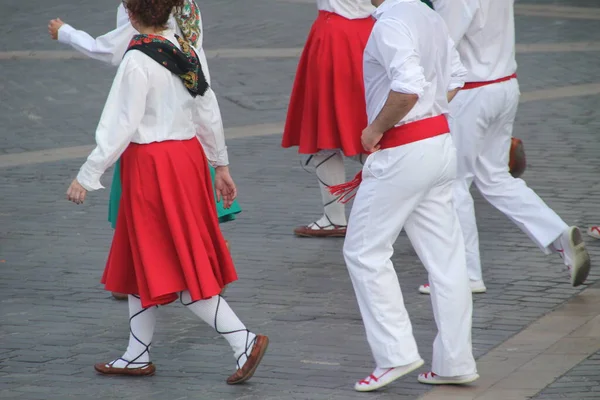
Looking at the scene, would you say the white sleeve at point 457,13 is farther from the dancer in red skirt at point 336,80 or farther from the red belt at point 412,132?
the dancer in red skirt at point 336,80

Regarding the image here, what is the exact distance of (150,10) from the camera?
5.11 meters

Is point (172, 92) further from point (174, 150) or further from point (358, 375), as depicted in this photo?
point (358, 375)

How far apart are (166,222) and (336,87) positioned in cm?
272

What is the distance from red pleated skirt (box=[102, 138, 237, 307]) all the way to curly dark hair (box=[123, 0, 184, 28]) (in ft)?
1.72

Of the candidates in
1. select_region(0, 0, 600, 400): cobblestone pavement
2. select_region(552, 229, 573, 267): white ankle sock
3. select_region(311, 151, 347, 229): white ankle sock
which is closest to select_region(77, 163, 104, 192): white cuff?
select_region(0, 0, 600, 400): cobblestone pavement

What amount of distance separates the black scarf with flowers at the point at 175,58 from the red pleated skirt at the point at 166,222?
0.26 metres

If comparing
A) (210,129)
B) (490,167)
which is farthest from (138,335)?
(490,167)

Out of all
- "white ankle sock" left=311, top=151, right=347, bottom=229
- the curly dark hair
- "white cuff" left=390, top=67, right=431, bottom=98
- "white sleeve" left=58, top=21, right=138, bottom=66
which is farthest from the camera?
"white ankle sock" left=311, top=151, right=347, bottom=229

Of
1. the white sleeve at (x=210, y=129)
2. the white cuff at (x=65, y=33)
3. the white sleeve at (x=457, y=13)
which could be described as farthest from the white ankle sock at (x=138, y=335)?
the white sleeve at (x=457, y=13)

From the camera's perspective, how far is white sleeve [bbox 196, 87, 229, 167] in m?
5.36

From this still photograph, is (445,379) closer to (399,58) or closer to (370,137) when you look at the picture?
(370,137)

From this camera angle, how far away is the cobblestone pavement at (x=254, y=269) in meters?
5.46

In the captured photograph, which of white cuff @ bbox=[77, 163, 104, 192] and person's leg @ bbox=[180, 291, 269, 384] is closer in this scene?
white cuff @ bbox=[77, 163, 104, 192]

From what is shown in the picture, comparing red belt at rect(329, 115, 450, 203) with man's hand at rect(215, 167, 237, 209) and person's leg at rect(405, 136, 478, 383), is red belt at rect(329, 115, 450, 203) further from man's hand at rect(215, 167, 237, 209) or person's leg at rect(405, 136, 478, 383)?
man's hand at rect(215, 167, 237, 209)
